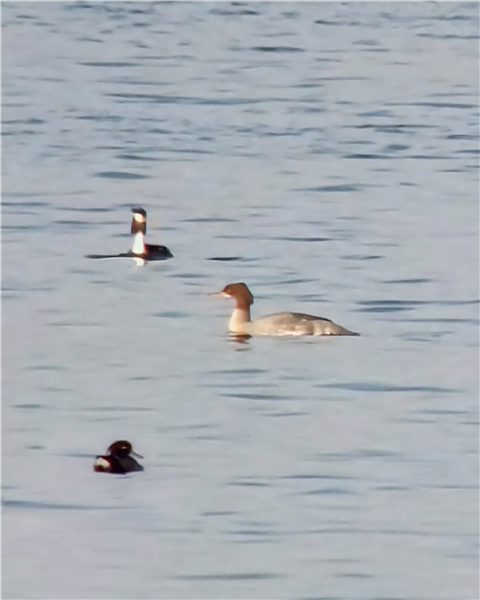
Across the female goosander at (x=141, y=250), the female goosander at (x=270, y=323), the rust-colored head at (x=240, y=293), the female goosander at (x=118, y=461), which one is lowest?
the female goosander at (x=118, y=461)

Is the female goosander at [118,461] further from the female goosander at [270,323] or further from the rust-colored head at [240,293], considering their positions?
the rust-colored head at [240,293]

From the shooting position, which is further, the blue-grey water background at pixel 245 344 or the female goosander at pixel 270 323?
the female goosander at pixel 270 323

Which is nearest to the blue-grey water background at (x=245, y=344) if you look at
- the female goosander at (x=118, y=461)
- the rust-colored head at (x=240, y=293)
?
the female goosander at (x=118, y=461)

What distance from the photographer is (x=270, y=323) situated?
12727mm

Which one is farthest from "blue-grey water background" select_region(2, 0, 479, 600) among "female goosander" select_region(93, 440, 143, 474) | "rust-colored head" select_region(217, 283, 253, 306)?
"rust-colored head" select_region(217, 283, 253, 306)

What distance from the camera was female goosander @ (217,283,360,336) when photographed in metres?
12.5

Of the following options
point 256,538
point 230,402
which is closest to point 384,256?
point 230,402

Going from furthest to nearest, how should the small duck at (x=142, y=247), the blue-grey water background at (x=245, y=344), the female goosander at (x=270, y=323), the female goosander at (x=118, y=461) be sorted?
the small duck at (x=142, y=247) → the female goosander at (x=270, y=323) → the female goosander at (x=118, y=461) → the blue-grey water background at (x=245, y=344)

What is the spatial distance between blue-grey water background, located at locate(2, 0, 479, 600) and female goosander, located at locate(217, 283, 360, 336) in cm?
10

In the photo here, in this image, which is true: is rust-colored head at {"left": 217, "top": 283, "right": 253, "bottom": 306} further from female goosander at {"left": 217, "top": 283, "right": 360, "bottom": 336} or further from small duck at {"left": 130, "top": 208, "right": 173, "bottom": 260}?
small duck at {"left": 130, "top": 208, "right": 173, "bottom": 260}

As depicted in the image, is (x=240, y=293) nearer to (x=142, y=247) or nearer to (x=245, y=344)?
(x=245, y=344)

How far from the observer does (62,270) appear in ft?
47.6

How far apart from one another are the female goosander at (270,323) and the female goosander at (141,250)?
1936mm

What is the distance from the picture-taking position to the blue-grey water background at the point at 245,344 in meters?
8.34
